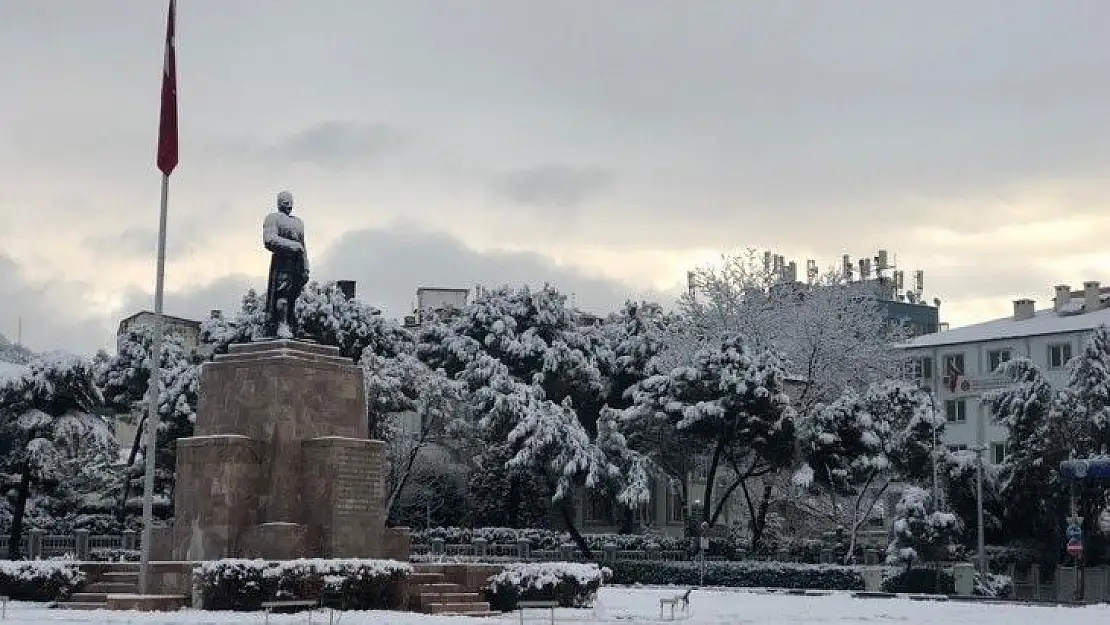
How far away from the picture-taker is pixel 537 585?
96.4 ft

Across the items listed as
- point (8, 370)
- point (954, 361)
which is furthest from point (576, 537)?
point (954, 361)

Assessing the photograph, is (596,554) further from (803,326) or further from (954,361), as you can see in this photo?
(954,361)

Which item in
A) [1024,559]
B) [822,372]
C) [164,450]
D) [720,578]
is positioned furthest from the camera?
[822,372]

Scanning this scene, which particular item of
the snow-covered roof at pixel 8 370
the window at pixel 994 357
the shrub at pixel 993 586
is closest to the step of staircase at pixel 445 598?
the shrub at pixel 993 586

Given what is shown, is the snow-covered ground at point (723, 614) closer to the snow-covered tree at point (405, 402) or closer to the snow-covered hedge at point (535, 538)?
the snow-covered hedge at point (535, 538)

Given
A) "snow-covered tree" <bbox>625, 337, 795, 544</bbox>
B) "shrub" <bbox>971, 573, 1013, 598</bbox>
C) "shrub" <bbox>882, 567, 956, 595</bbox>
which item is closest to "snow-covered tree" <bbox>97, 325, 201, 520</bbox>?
"snow-covered tree" <bbox>625, 337, 795, 544</bbox>

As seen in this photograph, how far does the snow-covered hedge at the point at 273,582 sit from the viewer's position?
2570 centimetres

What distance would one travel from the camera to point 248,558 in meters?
27.8

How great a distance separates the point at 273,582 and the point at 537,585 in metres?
5.67

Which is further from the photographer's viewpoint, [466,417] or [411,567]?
[466,417]

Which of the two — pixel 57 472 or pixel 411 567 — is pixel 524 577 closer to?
pixel 411 567

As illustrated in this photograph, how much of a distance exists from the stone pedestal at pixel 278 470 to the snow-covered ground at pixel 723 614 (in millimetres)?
2828

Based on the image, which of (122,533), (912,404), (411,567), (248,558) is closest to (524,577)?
(411,567)

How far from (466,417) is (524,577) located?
2846 cm
